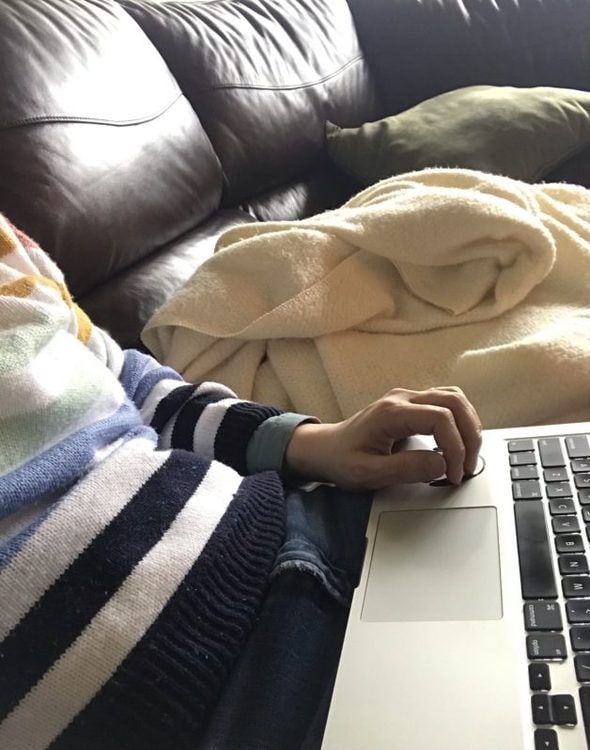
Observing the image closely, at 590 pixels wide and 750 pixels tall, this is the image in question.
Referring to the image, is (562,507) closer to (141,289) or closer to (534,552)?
(534,552)

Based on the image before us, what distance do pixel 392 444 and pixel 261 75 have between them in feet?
3.35

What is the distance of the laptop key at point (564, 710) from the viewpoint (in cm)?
42

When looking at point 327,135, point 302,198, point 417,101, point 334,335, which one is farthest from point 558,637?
point 417,101

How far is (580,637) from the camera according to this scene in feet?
1.54

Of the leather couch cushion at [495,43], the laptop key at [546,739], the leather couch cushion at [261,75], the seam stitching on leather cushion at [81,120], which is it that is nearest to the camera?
the laptop key at [546,739]

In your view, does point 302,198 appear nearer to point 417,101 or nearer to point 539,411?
point 417,101

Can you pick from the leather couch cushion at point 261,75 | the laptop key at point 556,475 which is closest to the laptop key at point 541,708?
the laptop key at point 556,475

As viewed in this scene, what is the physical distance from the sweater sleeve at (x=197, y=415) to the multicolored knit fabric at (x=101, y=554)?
59mm

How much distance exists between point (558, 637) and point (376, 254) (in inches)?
20.8

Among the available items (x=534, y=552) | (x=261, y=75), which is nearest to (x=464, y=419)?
(x=534, y=552)

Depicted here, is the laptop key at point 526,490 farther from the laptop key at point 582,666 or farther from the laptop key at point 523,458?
the laptop key at point 582,666

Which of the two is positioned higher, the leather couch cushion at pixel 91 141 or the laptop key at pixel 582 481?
the leather couch cushion at pixel 91 141

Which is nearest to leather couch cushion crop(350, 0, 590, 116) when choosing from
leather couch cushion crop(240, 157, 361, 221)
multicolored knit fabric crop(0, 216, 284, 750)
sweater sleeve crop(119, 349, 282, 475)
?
leather couch cushion crop(240, 157, 361, 221)

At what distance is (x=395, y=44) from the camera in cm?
184
